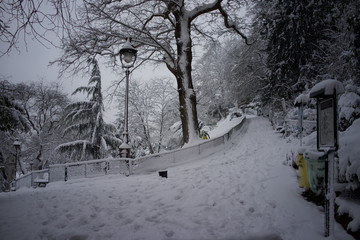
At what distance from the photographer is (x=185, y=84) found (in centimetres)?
1272

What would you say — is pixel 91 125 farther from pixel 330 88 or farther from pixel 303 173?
pixel 330 88

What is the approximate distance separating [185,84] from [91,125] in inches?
504

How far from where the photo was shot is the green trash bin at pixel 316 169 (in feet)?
11.1

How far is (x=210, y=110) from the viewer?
42469mm

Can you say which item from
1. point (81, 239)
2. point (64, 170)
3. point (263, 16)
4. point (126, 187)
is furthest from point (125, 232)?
point (263, 16)

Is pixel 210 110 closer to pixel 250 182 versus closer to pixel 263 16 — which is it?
pixel 263 16

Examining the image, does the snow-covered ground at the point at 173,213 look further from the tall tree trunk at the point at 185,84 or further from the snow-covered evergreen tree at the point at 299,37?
the snow-covered evergreen tree at the point at 299,37

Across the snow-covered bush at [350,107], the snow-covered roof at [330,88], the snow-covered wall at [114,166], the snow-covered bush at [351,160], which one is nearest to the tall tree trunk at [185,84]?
the snow-covered wall at [114,166]

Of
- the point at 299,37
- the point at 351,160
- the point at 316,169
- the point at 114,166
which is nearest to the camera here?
the point at 351,160

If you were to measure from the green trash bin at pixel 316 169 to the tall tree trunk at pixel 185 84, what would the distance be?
8.79 m

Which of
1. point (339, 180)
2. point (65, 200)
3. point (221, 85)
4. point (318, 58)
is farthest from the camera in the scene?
point (221, 85)

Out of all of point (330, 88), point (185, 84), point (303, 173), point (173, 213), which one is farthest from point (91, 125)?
point (330, 88)

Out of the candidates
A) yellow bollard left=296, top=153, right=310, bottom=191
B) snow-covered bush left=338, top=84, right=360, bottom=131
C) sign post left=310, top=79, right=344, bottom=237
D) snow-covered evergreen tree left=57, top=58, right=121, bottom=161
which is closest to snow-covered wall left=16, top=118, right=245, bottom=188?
yellow bollard left=296, top=153, right=310, bottom=191

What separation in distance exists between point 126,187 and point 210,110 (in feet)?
123
